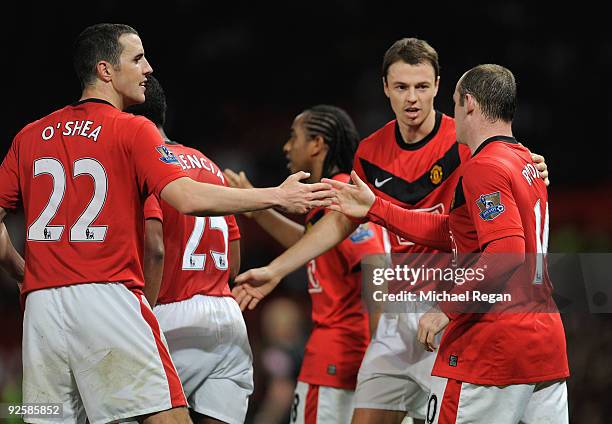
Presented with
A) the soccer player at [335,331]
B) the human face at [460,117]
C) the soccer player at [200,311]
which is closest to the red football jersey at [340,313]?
the soccer player at [335,331]

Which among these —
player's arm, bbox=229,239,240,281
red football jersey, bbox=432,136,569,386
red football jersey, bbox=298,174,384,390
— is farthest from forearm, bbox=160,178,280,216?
red football jersey, bbox=298,174,384,390

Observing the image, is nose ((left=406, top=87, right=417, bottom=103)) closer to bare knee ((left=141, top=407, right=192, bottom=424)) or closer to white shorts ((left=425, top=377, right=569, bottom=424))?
white shorts ((left=425, top=377, right=569, bottom=424))

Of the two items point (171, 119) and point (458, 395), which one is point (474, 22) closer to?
point (171, 119)

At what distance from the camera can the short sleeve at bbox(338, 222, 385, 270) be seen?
5.66m

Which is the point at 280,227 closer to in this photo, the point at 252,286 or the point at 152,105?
the point at 252,286

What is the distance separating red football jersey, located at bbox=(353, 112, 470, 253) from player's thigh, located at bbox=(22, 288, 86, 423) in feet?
6.95

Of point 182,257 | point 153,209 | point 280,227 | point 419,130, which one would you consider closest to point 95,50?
point 153,209

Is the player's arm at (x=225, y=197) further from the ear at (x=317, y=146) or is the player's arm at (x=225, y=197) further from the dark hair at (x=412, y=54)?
the ear at (x=317, y=146)

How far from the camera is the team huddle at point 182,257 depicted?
12.9ft

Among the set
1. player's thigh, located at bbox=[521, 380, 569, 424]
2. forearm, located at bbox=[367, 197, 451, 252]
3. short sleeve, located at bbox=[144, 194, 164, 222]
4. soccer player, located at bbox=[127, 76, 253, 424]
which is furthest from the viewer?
soccer player, located at bbox=[127, 76, 253, 424]

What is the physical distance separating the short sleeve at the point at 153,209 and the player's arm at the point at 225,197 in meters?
0.58

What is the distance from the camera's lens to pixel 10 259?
4.42 m

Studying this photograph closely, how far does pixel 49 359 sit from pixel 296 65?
9.98 metres

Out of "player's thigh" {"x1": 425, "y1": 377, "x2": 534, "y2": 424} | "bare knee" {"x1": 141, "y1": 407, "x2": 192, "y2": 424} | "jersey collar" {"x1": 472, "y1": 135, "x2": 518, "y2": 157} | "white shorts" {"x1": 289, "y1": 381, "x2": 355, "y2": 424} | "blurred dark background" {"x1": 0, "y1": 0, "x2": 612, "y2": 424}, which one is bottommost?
"bare knee" {"x1": 141, "y1": 407, "x2": 192, "y2": 424}
